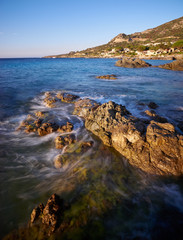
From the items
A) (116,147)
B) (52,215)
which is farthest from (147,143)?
(52,215)

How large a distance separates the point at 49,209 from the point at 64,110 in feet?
25.0

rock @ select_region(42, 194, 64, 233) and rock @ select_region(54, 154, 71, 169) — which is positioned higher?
rock @ select_region(42, 194, 64, 233)

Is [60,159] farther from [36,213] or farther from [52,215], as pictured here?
[52,215]

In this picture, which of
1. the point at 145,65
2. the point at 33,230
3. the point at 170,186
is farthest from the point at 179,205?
the point at 145,65

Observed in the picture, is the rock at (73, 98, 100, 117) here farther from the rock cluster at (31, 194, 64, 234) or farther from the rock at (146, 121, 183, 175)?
the rock cluster at (31, 194, 64, 234)

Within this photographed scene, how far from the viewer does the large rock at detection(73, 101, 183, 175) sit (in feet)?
14.7

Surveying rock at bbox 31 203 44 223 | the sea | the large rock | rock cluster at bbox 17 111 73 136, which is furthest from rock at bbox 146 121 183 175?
rock cluster at bbox 17 111 73 136

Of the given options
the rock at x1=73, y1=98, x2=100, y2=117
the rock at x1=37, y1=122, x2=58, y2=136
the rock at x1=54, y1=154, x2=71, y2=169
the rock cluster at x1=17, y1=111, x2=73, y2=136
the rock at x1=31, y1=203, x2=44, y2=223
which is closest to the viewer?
the rock at x1=31, y1=203, x2=44, y2=223

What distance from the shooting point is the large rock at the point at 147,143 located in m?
4.49

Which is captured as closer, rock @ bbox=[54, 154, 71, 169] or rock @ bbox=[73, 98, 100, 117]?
rock @ bbox=[54, 154, 71, 169]

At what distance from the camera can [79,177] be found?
434 centimetres

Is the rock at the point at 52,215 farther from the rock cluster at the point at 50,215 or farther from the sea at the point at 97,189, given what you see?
the sea at the point at 97,189

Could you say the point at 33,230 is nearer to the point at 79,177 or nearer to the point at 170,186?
the point at 79,177

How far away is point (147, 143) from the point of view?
4.97 meters
